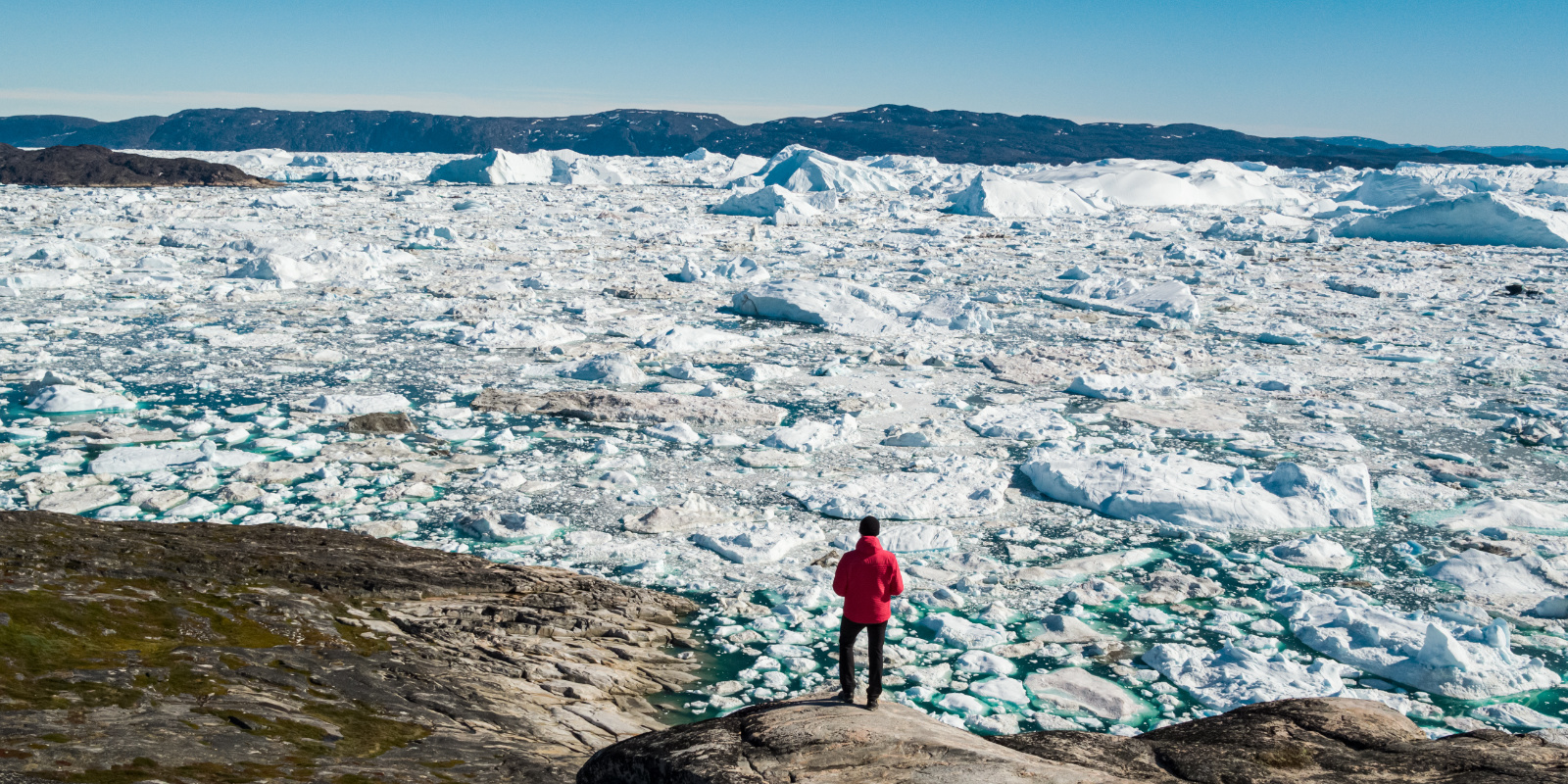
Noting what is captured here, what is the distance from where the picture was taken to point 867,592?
3.43 meters

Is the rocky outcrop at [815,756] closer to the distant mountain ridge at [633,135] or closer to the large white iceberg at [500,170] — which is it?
the large white iceberg at [500,170]

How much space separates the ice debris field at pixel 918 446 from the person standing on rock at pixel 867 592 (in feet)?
2.97

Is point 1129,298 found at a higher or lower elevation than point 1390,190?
lower

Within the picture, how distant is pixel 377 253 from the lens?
642 inches

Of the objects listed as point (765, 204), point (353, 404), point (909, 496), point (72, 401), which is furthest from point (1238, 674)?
point (765, 204)

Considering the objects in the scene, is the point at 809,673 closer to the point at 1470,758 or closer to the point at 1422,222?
the point at 1470,758

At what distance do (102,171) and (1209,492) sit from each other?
4502cm

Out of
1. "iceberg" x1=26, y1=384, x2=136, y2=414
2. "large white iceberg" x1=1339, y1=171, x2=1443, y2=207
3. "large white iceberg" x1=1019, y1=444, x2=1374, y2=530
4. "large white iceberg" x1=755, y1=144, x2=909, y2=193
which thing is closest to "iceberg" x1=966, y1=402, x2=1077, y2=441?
"large white iceberg" x1=1019, y1=444, x2=1374, y2=530

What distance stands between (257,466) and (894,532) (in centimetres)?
435

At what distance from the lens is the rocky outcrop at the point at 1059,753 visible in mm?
2711

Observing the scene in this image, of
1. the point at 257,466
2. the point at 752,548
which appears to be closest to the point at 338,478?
the point at 257,466

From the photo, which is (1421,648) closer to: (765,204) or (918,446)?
(918,446)

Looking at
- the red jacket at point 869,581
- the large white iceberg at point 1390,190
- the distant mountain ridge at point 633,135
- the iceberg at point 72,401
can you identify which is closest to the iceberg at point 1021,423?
the red jacket at point 869,581

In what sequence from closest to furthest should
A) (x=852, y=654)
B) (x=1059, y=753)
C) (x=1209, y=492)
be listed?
(x=1059, y=753) < (x=852, y=654) < (x=1209, y=492)
